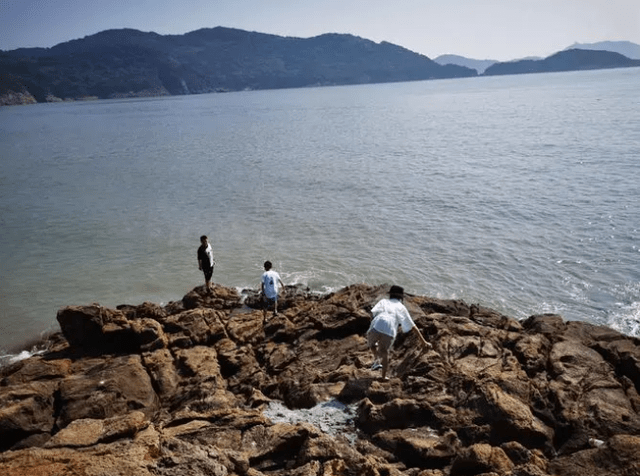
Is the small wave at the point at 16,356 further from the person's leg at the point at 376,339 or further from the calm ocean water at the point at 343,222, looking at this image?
the person's leg at the point at 376,339

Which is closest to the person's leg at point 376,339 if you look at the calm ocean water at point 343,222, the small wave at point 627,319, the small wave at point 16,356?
the calm ocean water at point 343,222

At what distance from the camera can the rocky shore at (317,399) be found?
630 cm

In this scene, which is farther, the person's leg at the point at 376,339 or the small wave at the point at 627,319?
the small wave at the point at 627,319

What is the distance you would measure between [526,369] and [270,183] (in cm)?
3150

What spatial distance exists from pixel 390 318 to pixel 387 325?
15 centimetres

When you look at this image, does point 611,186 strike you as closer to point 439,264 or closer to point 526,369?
point 439,264

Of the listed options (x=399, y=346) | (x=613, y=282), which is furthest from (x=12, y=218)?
(x=613, y=282)

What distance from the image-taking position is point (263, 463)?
6.62 metres

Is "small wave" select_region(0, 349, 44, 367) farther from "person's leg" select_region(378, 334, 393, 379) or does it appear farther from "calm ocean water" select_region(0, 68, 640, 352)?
"person's leg" select_region(378, 334, 393, 379)

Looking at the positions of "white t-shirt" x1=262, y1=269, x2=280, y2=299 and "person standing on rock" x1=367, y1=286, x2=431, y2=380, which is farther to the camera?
"white t-shirt" x1=262, y1=269, x2=280, y2=299

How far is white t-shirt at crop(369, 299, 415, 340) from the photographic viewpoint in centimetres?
907

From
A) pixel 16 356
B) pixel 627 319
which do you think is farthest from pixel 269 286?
pixel 627 319

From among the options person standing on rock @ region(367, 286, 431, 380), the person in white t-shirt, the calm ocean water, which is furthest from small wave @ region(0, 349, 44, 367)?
person standing on rock @ region(367, 286, 431, 380)

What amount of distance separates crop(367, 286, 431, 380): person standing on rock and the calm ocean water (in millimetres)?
9939
